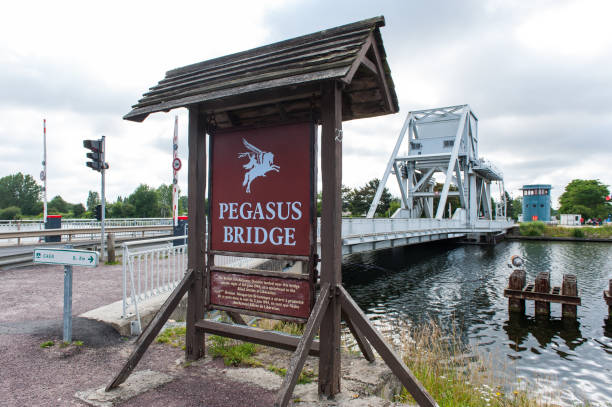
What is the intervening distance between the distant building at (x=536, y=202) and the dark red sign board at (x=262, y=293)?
83.7m

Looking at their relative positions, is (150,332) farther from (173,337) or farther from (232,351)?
(173,337)

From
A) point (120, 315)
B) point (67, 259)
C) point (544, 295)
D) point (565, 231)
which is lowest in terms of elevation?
point (565, 231)

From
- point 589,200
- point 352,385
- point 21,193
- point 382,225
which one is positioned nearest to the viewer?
point 352,385

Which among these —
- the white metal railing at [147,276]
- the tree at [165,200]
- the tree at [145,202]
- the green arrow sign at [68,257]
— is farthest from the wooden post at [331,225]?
the tree at [165,200]

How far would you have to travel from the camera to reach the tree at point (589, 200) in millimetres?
72375

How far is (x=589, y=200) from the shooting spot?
7381 cm

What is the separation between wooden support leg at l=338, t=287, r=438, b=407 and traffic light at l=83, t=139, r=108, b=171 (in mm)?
11089

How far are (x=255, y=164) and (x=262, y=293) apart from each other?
143 centimetres

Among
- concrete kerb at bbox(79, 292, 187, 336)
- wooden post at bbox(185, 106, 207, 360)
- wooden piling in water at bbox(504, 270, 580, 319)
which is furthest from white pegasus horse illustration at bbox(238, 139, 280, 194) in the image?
wooden piling in water at bbox(504, 270, 580, 319)

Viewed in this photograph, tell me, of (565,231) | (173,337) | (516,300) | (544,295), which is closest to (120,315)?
(173,337)

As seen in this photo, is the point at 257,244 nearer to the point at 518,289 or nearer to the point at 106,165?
the point at 106,165

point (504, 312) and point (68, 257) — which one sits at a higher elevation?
point (68, 257)

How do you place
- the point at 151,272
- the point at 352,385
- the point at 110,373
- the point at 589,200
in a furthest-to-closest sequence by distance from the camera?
the point at 589,200 < the point at 151,272 < the point at 110,373 < the point at 352,385

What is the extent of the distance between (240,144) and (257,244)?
1.16 metres
